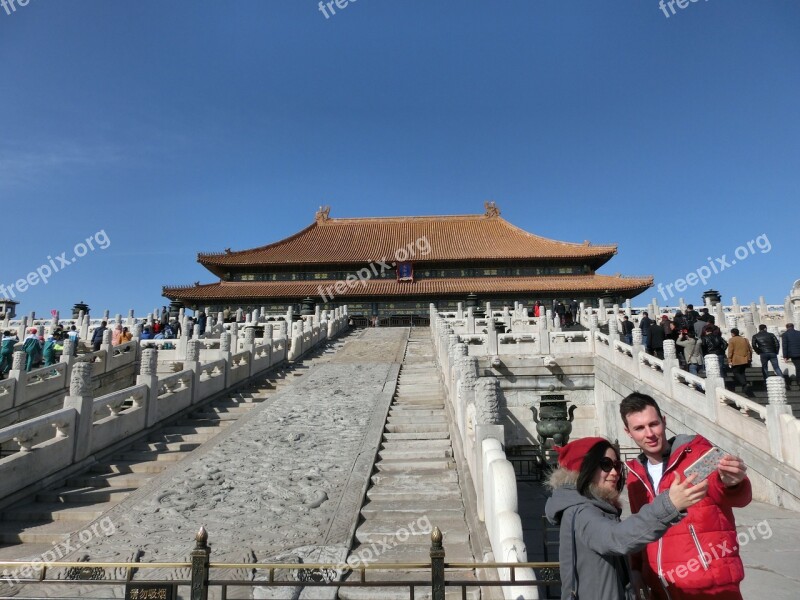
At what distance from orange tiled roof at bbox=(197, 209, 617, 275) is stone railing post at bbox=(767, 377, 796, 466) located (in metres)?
25.1

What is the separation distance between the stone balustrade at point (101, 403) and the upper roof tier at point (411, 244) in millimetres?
19060

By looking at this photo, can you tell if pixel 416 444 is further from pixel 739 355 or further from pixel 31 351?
pixel 31 351

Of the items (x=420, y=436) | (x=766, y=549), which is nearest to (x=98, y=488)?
(x=420, y=436)

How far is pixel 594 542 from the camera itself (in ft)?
5.91

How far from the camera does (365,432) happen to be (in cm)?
789

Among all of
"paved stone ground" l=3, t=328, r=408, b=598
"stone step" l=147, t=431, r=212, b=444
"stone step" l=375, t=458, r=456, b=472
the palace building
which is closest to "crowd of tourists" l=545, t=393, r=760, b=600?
"paved stone ground" l=3, t=328, r=408, b=598

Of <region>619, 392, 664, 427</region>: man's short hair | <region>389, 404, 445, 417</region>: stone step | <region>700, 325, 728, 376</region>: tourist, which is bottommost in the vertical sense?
<region>389, 404, 445, 417</region>: stone step

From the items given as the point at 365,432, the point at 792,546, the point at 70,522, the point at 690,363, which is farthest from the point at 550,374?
the point at 70,522

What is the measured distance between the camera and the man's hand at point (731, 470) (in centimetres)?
171

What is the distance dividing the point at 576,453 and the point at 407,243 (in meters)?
35.3

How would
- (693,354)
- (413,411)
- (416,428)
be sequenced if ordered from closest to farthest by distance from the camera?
(416,428), (413,411), (693,354)

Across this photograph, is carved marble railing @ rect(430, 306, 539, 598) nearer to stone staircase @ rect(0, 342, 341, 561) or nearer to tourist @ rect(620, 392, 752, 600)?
tourist @ rect(620, 392, 752, 600)

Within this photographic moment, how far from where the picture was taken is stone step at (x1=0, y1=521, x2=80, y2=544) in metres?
5.09

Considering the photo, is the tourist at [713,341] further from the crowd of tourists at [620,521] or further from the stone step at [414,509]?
the crowd of tourists at [620,521]
